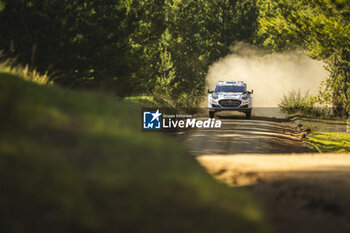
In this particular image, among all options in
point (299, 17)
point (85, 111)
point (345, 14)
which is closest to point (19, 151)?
point (85, 111)

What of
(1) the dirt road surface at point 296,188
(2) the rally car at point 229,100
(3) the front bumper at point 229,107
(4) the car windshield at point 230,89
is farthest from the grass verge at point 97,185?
(4) the car windshield at point 230,89

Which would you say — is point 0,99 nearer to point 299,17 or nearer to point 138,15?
point 138,15

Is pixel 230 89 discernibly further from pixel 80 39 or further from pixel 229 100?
pixel 80 39

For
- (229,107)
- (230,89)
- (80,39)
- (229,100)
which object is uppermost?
(80,39)

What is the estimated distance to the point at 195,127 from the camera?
2584 cm

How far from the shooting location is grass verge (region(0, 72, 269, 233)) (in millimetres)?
4805

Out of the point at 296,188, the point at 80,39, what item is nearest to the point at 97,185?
the point at 296,188

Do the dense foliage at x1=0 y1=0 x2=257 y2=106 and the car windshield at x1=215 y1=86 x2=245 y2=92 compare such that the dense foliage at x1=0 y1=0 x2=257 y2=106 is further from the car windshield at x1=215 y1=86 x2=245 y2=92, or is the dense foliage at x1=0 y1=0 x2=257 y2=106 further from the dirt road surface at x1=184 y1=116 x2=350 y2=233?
the dirt road surface at x1=184 y1=116 x2=350 y2=233

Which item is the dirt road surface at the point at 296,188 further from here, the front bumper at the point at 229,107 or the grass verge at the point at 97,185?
the front bumper at the point at 229,107

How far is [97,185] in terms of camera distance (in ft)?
16.7

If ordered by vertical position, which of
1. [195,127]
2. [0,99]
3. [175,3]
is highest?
[175,3]

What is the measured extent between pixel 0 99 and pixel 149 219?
2939mm

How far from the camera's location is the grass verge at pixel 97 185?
4.80 meters

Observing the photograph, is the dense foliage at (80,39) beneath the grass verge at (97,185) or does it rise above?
above
